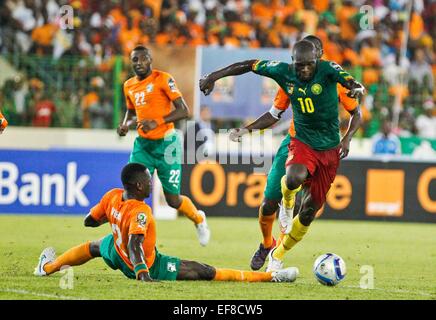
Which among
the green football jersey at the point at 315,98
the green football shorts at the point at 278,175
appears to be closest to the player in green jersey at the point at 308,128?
the green football jersey at the point at 315,98

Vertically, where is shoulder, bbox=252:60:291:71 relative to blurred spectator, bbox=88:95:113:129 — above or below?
→ above

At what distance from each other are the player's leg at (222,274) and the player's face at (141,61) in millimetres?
3960

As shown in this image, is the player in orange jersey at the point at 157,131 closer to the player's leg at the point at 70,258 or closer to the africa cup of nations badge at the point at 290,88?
the africa cup of nations badge at the point at 290,88

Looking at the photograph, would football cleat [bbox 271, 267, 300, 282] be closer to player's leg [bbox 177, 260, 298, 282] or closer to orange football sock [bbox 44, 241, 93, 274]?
player's leg [bbox 177, 260, 298, 282]

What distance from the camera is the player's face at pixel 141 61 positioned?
42.3 ft

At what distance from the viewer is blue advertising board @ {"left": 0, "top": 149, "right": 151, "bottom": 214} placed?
1736 centimetres

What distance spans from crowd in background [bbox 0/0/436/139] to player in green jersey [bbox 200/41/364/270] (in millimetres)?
9035

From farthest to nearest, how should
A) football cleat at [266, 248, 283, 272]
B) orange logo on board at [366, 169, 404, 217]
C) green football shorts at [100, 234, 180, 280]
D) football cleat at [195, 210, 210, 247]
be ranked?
orange logo on board at [366, 169, 404, 217]
football cleat at [195, 210, 210, 247]
football cleat at [266, 248, 283, 272]
green football shorts at [100, 234, 180, 280]

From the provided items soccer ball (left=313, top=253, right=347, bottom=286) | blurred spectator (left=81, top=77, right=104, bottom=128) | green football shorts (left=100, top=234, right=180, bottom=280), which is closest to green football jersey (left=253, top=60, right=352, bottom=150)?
soccer ball (left=313, top=253, right=347, bottom=286)

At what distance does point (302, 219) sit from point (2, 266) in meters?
3.12

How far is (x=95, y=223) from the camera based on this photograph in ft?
31.2

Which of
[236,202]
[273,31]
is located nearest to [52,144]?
[236,202]
